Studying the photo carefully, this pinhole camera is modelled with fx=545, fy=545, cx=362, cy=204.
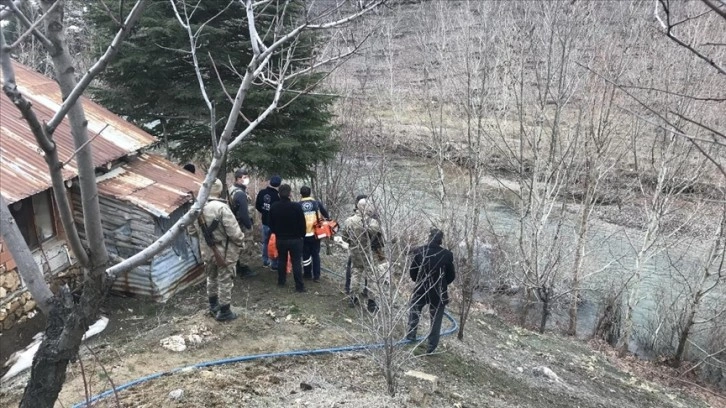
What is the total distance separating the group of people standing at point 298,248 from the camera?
22.8 ft

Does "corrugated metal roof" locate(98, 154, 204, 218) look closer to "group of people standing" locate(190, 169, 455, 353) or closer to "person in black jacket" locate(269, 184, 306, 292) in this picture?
"group of people standing" locate(190, 169, 455, 353)

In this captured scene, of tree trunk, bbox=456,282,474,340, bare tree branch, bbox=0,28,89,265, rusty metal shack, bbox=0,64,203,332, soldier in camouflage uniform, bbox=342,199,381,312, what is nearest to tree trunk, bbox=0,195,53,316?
bare tree branch, bbox=0,28,89,265

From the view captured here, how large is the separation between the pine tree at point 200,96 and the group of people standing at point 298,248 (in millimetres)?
2175

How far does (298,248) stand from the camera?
8.30 meters

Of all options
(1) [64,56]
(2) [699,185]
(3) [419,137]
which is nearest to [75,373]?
(1) [64,56]

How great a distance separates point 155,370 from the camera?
5.99m

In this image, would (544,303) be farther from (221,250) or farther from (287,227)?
(221,250)

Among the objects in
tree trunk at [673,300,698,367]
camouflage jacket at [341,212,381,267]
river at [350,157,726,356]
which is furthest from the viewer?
river at [350,157,726,356]

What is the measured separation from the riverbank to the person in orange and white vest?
0.35 meters

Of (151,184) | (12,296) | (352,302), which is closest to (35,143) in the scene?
(151,184)

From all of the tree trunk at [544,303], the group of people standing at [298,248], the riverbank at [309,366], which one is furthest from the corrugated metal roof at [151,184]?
the tree trunk at [544,303]

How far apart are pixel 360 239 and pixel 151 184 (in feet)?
10.9

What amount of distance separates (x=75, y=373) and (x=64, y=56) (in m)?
4.64

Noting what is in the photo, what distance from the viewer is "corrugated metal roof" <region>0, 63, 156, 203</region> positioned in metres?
6.57
